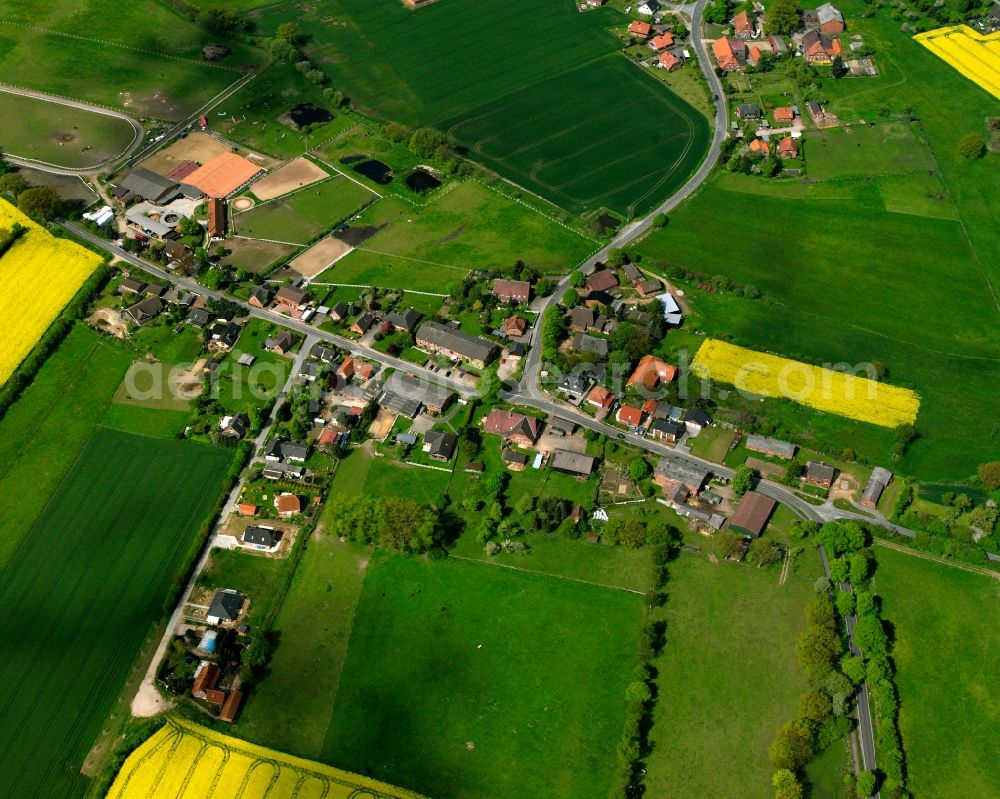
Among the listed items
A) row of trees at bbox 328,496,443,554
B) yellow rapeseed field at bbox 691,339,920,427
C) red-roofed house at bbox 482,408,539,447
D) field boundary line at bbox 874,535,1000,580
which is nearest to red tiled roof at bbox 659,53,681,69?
yellow rapeseed field at bbox 691,339,920,427

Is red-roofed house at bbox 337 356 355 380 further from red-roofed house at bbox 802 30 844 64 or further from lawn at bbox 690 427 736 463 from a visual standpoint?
red-roofed house at bbox 802 30 844 64

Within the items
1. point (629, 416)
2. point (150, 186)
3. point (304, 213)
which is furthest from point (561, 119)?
point (150, 186)

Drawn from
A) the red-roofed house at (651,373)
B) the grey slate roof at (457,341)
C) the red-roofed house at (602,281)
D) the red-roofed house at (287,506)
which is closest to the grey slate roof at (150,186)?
the grey slate roof at (457,341)

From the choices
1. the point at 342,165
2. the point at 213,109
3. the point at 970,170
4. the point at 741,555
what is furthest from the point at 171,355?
the point at 970,170

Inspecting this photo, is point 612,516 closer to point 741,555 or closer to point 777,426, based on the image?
point 741,555

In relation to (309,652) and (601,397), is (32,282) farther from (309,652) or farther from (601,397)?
(601,397)
